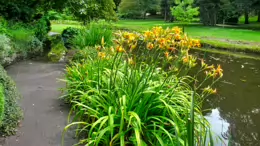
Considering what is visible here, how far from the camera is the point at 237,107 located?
22.4 ft

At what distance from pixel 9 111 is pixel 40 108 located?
3.15 ft

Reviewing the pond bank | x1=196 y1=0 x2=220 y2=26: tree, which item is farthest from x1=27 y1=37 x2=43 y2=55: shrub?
x1=196 y1=0 x2=220 y2=26: tree

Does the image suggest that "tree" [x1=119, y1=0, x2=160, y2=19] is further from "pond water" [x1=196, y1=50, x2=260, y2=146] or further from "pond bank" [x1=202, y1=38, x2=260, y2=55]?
"pond water" [x1=196, y1=50, x2=260, y2=146]

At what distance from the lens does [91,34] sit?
902 centimetres

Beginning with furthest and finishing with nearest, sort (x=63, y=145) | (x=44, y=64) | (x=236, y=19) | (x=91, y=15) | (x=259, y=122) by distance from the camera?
(x=236, y=19) < (x=91, y=15) < (x=44, y=64) < (x=259, y=122) < (x=63, y=145)

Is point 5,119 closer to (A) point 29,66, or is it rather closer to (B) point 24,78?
(B) point 24,78

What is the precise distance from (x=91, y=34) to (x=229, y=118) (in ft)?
15.7

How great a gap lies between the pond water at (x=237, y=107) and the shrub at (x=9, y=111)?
7.80ft

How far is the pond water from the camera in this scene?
535 cm

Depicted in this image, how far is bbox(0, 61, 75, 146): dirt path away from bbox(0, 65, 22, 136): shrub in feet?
0.30

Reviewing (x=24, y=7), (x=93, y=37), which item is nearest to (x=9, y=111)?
(x=93, y=37)

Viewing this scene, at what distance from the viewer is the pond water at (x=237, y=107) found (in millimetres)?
5348

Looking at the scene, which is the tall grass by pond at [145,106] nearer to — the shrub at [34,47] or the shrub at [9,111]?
the shrub at [9,111]

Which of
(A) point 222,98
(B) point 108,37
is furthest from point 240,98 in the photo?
(B) point 108,37
